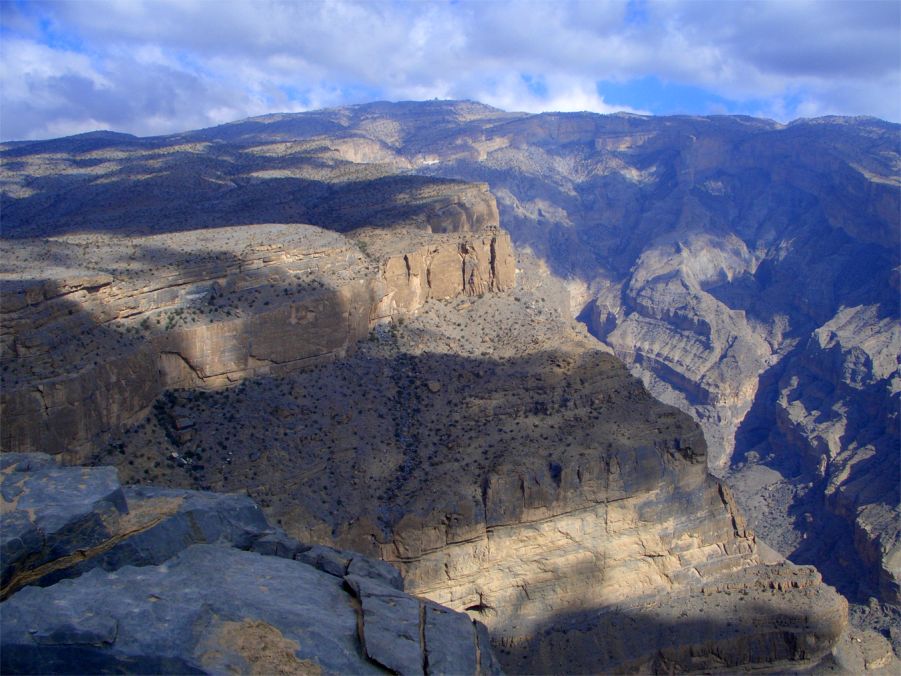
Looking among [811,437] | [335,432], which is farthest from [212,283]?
[811,437]

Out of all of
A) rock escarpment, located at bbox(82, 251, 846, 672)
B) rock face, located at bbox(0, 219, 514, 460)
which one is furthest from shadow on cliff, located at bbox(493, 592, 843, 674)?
rock face, located at bbox(0, 219, 514, 460)

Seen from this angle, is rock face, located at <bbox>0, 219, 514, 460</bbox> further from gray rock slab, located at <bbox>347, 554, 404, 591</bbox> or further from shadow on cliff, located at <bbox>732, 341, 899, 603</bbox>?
shadow on cliff, located at <bbox>732, 341, 899, 603</bbox>

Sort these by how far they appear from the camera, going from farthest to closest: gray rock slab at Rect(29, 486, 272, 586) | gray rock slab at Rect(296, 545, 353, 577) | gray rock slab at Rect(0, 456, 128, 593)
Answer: gray rock slab at Rect(296, 545, 353, 577)
gray rock slab at Rect(29, 486, 272, 586)
gray rock slab at Rect(0, 456, 128, 593)

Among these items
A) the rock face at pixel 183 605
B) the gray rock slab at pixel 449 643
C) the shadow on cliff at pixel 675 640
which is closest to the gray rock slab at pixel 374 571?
the rock face at pixel 183 605

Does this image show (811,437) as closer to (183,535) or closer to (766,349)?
(766,349)

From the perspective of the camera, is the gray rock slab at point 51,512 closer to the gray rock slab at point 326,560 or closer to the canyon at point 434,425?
the gray rock slab at point 326,560

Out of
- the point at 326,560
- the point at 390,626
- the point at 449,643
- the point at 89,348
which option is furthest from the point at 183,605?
the point at 89,348
